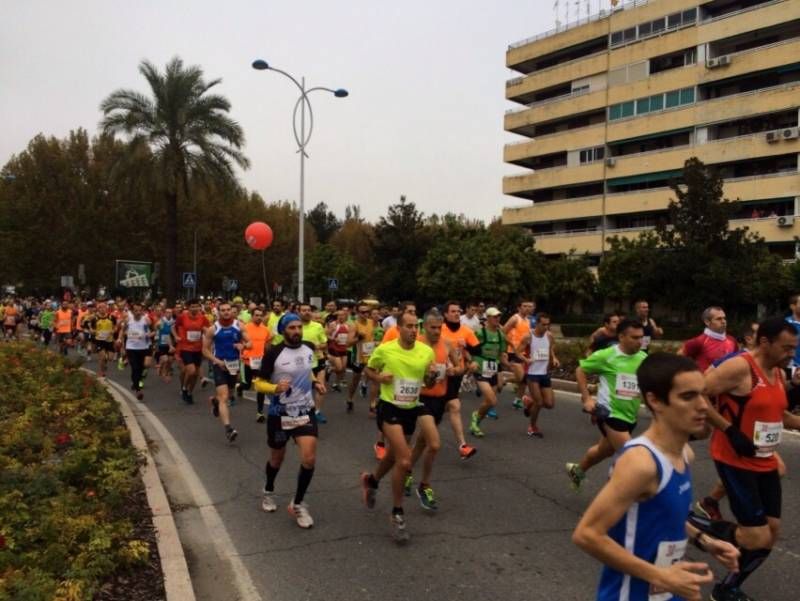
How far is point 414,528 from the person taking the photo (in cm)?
573

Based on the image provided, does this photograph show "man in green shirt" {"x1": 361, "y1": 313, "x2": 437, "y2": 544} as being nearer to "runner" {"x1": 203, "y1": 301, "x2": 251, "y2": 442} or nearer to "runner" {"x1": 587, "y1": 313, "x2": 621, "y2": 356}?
"runner" {"x1": 587, "y1": 313, "x2": 621, "y2": 356}

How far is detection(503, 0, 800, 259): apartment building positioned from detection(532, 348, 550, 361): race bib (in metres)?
38.8

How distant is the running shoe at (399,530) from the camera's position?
17.5 ft

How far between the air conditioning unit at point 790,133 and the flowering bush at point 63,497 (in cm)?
4473

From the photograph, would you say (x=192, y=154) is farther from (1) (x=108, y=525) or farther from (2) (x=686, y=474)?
(2) (x=686, y=474)

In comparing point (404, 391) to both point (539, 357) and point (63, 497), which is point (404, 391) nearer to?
point (63, 497)

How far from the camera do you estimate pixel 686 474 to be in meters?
2.46

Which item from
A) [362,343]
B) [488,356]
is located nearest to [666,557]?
[488,356]

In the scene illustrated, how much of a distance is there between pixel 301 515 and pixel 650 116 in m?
51.4

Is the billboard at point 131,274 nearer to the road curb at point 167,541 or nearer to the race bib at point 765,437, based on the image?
the road curb at point 167,541

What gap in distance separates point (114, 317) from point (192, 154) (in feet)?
44.0

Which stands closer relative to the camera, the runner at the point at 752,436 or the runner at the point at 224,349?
Answer: the runner at the point at 752,436

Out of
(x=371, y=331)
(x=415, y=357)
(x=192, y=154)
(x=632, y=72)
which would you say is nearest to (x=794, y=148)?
(x=632, y=72)

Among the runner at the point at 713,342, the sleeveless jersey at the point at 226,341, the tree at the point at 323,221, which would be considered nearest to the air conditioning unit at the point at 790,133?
the runner at the point at 713,342
